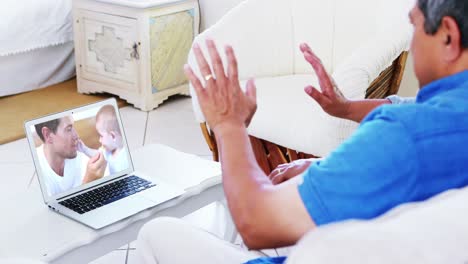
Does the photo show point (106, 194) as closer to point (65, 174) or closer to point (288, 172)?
point (65, 174)

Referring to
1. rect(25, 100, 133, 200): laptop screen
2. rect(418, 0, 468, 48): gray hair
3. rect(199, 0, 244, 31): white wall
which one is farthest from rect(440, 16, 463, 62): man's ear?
rect(199, 0, 244, 31): white wall

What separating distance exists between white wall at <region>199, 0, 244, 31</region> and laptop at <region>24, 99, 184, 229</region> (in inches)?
84.6

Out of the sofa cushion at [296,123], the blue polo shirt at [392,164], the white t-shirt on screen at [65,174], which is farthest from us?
the sofa cushion at [296,123]

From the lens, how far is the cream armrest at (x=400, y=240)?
2.58 feet

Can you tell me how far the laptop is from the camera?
1.77 metres

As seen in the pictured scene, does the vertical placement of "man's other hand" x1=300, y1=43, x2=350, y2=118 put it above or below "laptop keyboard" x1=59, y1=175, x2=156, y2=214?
above

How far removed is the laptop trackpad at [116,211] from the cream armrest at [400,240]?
3.06ft

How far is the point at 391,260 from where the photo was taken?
785mm

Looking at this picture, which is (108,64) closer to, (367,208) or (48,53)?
(48,53)

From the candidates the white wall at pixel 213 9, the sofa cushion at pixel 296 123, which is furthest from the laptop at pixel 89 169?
the white wall at pixel 213 9

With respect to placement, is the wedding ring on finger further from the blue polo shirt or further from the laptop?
the laptop

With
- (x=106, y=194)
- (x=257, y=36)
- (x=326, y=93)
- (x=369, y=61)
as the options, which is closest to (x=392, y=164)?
(x=326, y=93)

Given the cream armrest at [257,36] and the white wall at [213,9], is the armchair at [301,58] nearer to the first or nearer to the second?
the cream armrest at [257,36]

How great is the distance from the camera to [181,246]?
4.54ft
